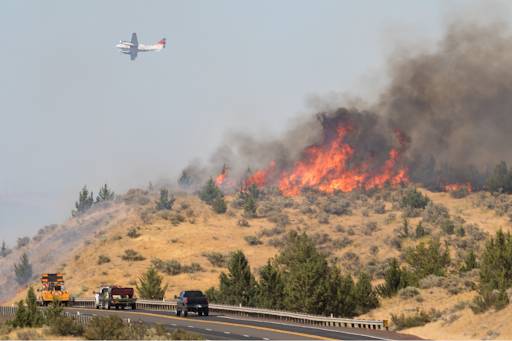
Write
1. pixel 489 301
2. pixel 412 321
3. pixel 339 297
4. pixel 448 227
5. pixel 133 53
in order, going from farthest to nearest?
pixel 133 53
pixel 448 227
pixel 339 297
pixel 412 321
pixel 489 301

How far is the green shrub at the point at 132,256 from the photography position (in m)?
102

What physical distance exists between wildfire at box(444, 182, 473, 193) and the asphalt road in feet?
264

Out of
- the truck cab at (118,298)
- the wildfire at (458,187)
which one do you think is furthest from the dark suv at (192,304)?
the wildfire at (458,187)

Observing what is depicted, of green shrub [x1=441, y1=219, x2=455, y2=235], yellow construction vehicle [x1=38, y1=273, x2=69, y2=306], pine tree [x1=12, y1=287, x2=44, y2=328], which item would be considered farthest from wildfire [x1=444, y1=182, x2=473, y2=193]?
pine tree [x1=12, y1=287, x2=44, y2=328]

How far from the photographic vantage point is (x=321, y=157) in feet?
467

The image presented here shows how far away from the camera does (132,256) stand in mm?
102000

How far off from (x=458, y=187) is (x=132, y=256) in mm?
56310

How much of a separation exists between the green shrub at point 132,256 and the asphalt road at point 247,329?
4486cm

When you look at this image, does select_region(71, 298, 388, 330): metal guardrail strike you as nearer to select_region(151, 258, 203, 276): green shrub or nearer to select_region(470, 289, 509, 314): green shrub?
select_region(470, 289, 509, 314): green shrub

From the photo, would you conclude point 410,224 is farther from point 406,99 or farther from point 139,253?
point 406,99

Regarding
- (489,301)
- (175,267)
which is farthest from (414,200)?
(489,301)

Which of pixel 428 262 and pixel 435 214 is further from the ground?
pixel 435 214

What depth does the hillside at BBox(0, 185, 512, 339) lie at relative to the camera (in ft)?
317

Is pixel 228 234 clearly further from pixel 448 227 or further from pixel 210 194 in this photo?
pixel 448 227
